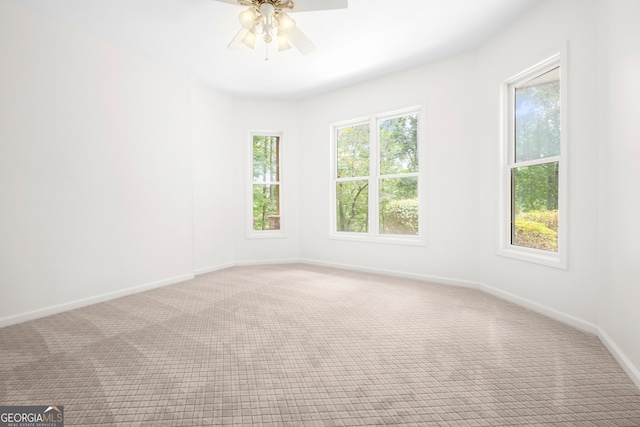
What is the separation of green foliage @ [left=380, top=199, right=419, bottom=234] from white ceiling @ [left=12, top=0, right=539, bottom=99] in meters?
1.86

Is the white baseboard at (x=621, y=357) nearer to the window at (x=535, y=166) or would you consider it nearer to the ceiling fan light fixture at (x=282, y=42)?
the window at (x=535, y=166)

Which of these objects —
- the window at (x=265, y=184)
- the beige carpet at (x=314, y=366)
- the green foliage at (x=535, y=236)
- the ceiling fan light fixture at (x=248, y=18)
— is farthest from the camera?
the window at (x=265, y=184)

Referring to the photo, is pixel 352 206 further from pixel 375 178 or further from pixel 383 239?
pixel 383 239

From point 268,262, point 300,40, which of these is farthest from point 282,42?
point 268,262

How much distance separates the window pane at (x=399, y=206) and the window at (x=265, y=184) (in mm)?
1894

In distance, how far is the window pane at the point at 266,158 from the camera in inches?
217

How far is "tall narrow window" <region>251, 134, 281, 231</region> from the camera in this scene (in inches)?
217

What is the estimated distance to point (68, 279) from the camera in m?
3.09

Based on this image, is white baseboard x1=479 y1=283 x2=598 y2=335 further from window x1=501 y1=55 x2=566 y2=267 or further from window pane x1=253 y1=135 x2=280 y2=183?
window pane x1=253 y1=135 x2=280 y2=183

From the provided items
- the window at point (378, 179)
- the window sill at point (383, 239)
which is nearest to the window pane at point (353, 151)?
the window at point (378, 179)

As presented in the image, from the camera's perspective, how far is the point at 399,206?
4.55 m

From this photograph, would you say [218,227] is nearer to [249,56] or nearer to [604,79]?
[249,56]

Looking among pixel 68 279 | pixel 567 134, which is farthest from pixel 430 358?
pixel 68 279

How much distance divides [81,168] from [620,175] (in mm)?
4546
